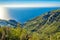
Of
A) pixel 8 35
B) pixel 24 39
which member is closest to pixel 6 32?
pixel 8 35

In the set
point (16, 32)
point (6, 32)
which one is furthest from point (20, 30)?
point (6, 32)

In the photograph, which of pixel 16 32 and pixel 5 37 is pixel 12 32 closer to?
pixel 16 32

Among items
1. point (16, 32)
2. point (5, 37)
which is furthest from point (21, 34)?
point (5, 37)

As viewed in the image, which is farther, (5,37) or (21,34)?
(21,34)

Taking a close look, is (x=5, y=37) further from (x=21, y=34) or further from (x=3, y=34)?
(x=21, y=34)

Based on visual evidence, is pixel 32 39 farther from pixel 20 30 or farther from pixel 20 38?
pixel 20 30

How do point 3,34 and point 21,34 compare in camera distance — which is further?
point 21,34

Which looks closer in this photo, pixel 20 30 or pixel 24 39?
pixel 24 39
